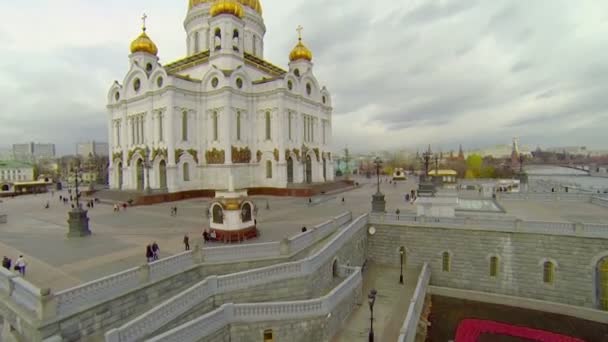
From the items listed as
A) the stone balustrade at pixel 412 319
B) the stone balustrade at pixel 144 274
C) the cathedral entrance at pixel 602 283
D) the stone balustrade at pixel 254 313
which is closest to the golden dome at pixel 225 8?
the stone balustrade at pixel 144 274

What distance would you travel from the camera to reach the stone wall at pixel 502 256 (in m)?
13.4

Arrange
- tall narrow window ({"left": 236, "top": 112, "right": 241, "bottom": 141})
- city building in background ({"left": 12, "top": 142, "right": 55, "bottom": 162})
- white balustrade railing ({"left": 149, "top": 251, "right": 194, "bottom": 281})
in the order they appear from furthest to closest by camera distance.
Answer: city building in background ({"left": 12, "top": 142, "right": 55, "bottom": 162}) < tall narrow window ({"left": 236, "top": 112, "right": 241, "bottom": 141}) < white balustrade railing ({"left": 149, "top": 251, "right": 194, "bottom": 281})

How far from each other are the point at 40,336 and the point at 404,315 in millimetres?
11098

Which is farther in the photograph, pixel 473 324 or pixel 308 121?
pixel 308 121

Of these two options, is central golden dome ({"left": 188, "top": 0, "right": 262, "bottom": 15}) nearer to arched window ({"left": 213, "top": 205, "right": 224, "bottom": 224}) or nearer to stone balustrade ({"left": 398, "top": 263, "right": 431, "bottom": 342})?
arched window ({"left": 213, "top": 205, "right": 224, "bottom": 224})

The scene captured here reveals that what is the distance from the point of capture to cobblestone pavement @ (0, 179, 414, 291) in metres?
9.31

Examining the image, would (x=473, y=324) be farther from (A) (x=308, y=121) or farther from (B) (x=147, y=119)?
(B) (x=147, y=119)

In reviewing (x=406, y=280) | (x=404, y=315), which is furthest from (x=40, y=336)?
(x=406, y=280)

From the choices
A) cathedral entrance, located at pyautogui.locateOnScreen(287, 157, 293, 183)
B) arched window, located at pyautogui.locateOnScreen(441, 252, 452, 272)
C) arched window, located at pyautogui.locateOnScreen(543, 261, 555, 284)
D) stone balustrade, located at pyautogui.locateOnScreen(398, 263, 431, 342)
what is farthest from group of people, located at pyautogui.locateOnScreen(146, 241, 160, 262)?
cathedral entrance, located at pyautogui.locateOnScreen(287, 157, 293, 183)

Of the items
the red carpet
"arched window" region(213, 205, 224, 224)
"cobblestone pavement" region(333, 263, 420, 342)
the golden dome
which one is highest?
the golden dome

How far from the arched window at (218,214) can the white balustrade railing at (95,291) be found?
4.73 m

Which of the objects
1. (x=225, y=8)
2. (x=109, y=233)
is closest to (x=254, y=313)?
(x=109, y=233)

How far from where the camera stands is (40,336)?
5.88 meters

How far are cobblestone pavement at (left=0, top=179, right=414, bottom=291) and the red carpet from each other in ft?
26.9
